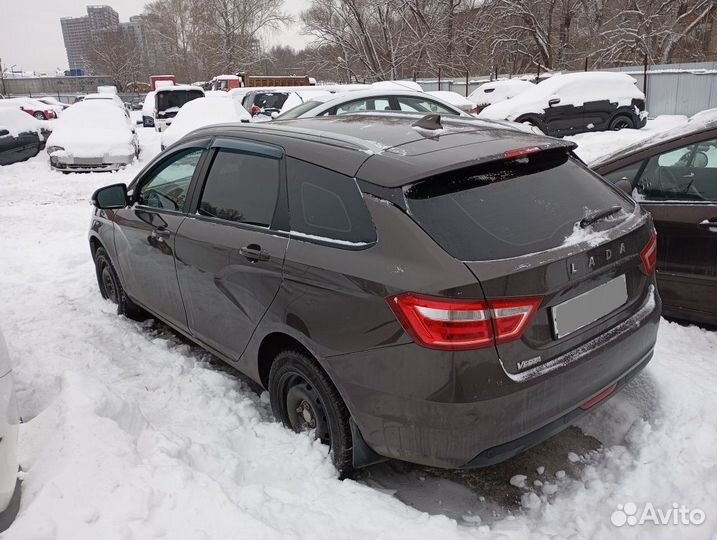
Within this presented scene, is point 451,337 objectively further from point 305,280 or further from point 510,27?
point 510,27

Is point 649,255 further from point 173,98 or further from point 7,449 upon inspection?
point 173,98

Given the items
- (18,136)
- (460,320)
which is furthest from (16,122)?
(460,320)

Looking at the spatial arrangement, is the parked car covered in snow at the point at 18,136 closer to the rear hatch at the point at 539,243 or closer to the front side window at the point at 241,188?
the front side window at the point at 241,188

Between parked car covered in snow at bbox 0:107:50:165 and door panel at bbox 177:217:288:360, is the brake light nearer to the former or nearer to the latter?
door panel at bbox 177:217:288:360

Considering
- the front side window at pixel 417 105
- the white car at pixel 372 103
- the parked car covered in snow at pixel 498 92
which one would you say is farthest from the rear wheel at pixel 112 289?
the parked car covered in snow at pixel 498 92

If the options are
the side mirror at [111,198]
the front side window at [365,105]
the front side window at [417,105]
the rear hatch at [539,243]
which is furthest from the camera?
the front side window at [417,105]

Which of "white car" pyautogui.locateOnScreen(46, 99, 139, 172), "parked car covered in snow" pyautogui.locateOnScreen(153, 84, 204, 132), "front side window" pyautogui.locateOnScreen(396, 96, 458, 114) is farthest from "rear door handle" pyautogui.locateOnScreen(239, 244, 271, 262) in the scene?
"parked car covered in snow" pyautogui.locateOnScreen(153, 84, 204, 132)

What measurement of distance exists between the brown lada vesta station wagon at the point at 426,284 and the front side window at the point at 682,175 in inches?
54.5

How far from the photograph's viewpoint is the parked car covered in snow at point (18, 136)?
14266 millimetres

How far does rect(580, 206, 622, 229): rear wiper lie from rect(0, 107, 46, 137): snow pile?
15472mm

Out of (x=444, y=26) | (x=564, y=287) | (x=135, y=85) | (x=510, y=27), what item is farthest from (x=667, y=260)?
(x=135, y=85)

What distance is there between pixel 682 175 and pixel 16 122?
15703 mm

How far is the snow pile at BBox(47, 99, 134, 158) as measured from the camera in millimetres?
12812

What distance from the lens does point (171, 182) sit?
163 inches
